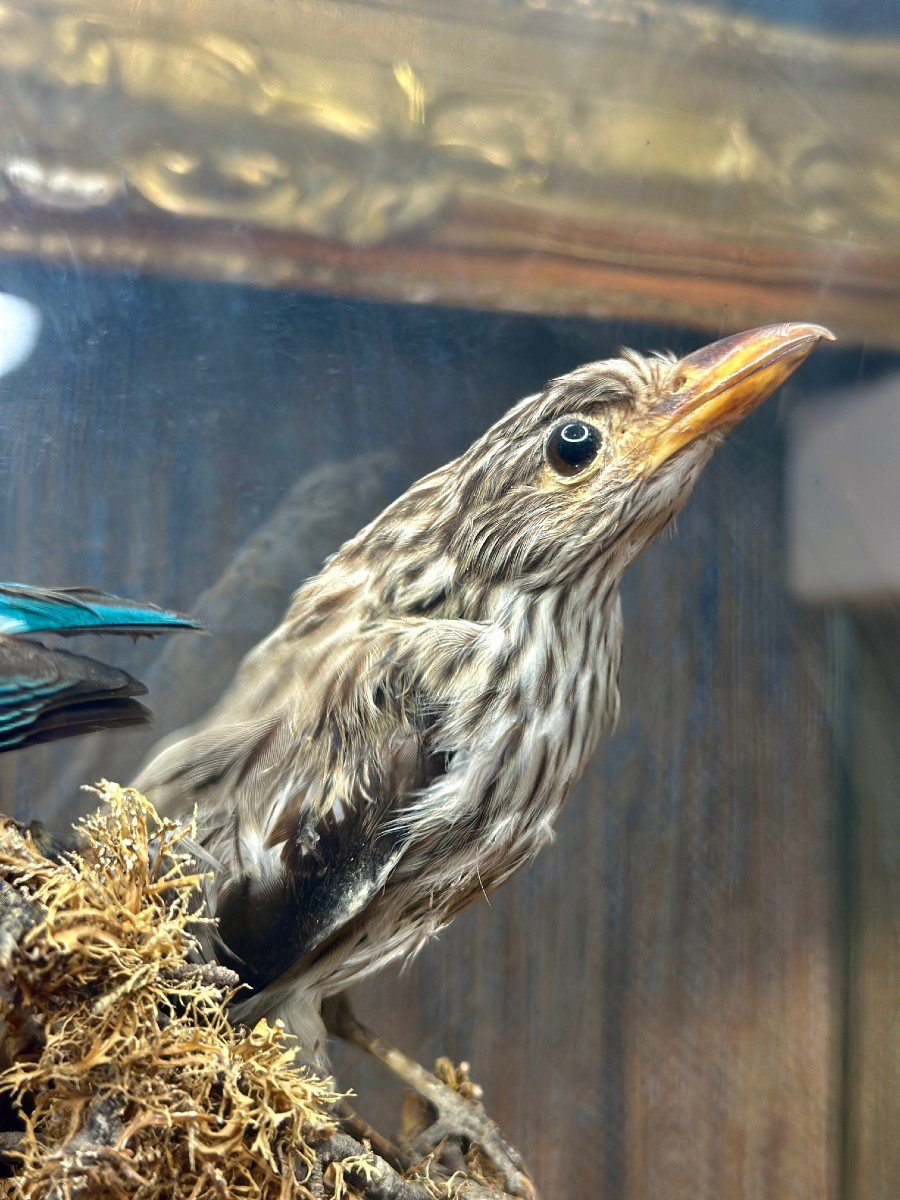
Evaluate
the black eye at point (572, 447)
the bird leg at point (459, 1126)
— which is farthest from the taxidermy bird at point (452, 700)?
the bird leg at point (459, 1126)

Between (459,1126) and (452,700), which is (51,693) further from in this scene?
(459,1126)

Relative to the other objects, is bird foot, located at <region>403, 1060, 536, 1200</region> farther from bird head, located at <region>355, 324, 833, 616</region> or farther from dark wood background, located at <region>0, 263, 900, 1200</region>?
bird head, located at <region>355, 324, 833, 616</region>

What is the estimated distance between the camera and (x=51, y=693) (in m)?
0.79

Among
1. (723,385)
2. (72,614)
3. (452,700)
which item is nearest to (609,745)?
(452,700)

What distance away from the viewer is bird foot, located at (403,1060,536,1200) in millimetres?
936

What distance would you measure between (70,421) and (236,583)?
28 cm

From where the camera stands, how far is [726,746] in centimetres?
129

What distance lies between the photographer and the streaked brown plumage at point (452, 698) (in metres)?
0.85

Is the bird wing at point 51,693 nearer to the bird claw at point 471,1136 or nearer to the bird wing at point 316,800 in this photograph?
the bird wing at point 316,800

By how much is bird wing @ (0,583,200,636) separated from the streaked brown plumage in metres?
0.17

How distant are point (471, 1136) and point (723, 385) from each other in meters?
0.85

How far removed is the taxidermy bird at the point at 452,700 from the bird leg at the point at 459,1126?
0.12 metres

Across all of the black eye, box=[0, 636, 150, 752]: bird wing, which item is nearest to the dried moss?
box=[0, 636, 150, 752]: bird wing

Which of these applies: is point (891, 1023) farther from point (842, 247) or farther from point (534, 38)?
point (534, 38)
